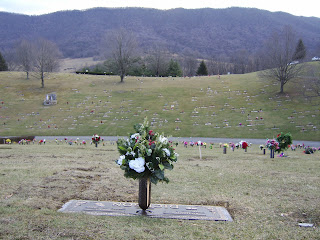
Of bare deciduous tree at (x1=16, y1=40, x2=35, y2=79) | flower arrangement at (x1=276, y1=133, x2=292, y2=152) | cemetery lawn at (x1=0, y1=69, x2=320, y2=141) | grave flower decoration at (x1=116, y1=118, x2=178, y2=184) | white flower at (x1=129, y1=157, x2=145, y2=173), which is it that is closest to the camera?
white flower at (x1=129, y1=157, x2=145, y2=173)

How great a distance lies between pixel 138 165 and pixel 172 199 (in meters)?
2.20

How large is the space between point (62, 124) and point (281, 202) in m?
32.9

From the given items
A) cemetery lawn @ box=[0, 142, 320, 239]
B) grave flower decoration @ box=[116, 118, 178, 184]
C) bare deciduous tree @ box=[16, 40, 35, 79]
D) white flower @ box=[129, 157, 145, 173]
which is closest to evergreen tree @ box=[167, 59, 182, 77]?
bare deciduous tree @ box=[16, 40, 35, 79]

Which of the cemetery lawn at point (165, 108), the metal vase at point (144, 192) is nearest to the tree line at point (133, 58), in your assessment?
the cemetery lawn at point (165, 108)

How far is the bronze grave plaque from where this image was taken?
18.6 feet

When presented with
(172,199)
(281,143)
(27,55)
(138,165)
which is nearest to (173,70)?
(27,55)

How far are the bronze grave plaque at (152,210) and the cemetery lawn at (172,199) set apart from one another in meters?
0.26

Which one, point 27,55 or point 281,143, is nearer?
point 281,143

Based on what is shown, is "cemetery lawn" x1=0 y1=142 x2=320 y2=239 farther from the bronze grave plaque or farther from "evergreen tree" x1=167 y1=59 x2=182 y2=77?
"evergreen tree" x1=167 y1=59 x2=182 y2=77

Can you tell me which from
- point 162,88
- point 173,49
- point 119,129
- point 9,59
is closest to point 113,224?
point 119,129

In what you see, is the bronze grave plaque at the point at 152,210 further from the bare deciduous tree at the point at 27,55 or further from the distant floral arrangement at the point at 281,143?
the bare deciduous tree at the point at 27,55

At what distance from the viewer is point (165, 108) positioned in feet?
133

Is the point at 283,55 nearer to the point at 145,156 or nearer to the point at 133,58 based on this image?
the point at 133,58

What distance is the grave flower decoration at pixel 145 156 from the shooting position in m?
5.45
